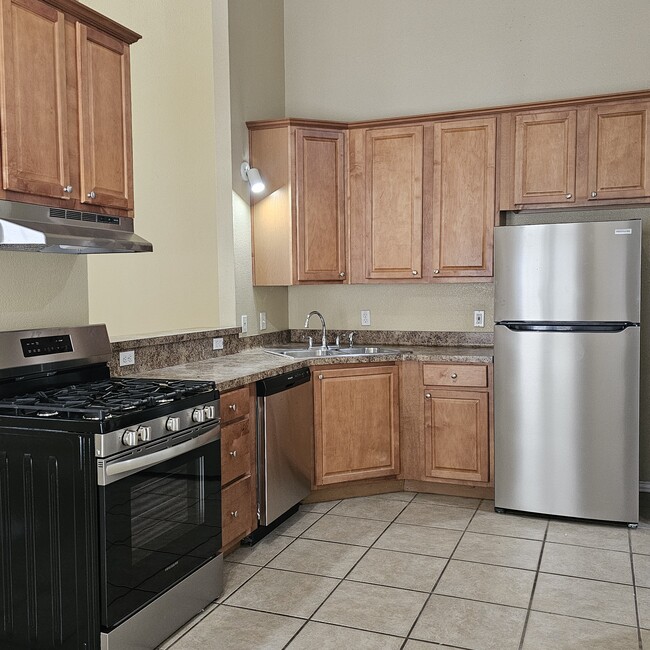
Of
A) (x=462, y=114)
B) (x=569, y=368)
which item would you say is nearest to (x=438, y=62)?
(x=462, y=114)

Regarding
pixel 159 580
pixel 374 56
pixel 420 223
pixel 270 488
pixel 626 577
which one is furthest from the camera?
pixel 374 56

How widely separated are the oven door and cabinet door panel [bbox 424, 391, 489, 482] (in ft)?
5.56

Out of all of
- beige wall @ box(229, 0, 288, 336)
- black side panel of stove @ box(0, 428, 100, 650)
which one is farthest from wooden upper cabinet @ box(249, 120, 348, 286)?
black side panel of stove @ box(0, 428, 100, 650)

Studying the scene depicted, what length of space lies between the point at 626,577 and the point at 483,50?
320cm

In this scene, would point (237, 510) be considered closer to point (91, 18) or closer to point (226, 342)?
point (226, 342)

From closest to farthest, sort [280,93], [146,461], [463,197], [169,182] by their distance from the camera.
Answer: [146,461] → [463,197] → [169,182] → [280,93]

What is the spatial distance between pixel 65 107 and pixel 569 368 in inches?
108

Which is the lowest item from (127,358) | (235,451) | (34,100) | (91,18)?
(235,451)

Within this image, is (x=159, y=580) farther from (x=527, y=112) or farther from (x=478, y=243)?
(x=527, y=112)

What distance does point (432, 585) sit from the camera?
2.97 m

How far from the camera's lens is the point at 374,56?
4.70m

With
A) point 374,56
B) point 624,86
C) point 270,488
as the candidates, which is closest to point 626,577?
point 270,488

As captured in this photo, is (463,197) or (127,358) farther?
(463,197)

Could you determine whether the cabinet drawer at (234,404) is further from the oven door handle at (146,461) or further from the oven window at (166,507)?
the oven window at (166,507)
